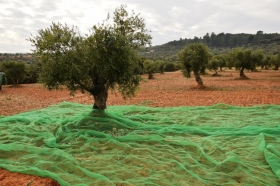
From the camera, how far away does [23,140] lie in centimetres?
898

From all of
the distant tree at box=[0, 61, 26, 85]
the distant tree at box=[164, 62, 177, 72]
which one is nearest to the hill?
the distant tree at box=[164, 62, 177, 72]

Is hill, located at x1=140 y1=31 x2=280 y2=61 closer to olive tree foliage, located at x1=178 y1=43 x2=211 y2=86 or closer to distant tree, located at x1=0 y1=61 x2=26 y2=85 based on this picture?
distant tree, located at x1=0 y1=61 x2=26 y2=85

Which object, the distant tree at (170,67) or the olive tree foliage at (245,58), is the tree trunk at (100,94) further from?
the distant tree at (170,67)

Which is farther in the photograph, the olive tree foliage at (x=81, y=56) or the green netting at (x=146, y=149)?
the olive tree foliage at (x=81, y=56)

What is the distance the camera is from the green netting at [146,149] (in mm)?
6297

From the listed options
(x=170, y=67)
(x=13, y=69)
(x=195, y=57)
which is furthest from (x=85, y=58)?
(x=170, y=67)

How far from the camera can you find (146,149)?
8.00 metres

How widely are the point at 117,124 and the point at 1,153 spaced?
4.53m

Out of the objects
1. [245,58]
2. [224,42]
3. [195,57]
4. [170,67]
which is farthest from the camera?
[224,42]

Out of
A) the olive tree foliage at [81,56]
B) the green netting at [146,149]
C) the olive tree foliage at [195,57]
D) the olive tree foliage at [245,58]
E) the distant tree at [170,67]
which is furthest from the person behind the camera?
the distant tree at [170,67]

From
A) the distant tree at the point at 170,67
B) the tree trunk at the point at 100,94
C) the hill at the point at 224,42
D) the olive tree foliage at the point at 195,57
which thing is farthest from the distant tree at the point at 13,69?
the hill at the point at 224,42

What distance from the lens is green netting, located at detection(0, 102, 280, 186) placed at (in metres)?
6.30

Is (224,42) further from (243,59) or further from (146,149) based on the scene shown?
(146,149)

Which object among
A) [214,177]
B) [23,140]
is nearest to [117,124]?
[23,140]
